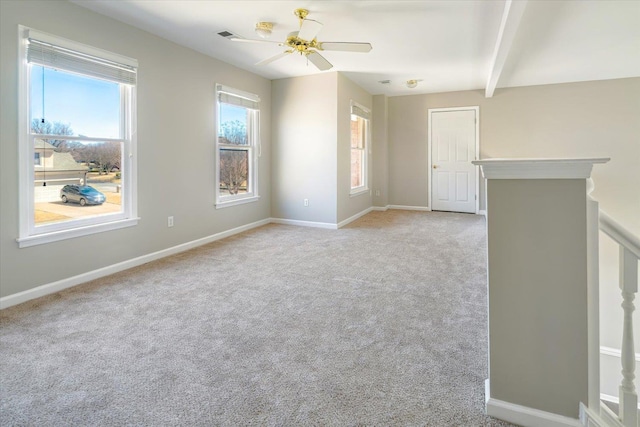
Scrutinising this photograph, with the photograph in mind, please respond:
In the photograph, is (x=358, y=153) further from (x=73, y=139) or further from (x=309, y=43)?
(x=73, y=139)

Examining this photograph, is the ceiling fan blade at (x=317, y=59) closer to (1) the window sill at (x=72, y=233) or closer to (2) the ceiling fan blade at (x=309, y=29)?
(2) the ceiling fan blade at (x=309, y=29)

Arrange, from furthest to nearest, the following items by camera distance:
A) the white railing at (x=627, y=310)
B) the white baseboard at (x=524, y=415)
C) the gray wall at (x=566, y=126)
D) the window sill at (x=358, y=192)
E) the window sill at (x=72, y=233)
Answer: the window sill at (x=358, y=192) → the gray wall at (x=566, y=126) → the window sill at (x=72, y=233) → the white baseboard at (x=524, y=415) → the white railing at (x=627, y=310)

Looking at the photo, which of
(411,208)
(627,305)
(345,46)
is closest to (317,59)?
(345,46)

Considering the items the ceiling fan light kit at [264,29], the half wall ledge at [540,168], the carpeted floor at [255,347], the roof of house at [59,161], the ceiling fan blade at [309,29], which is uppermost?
the ceiling fan blade at [309,29]

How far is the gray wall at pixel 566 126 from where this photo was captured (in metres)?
6.01

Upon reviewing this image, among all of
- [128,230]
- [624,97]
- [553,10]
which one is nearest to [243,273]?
[128,230]

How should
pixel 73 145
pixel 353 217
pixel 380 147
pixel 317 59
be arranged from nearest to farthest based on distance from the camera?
1. pixel 73 145
2. pixel 317 59
3. pixel 353 217
4. pixel 380 147

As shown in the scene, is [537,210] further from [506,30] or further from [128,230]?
[128,230]

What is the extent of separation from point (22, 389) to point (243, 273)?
6.31 ft

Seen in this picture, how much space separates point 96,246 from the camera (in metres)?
3.43

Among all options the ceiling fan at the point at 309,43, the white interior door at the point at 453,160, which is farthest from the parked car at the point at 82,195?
the white interior door at the point at 453,160

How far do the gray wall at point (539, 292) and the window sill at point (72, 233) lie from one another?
10.8ft

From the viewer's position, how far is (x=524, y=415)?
1.42 m

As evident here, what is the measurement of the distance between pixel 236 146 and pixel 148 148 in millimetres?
1592
